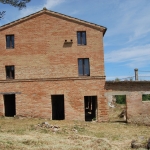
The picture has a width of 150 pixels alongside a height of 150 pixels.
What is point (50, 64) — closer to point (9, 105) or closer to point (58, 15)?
point (58, 15)

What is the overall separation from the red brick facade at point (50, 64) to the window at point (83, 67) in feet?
1.15

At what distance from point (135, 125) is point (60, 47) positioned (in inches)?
416

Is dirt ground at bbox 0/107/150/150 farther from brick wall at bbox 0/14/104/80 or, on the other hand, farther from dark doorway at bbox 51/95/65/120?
brick wall at bbox 0/14/104/80

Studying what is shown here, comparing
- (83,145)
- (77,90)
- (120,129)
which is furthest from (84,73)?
(83,145)

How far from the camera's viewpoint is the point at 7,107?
92.1 ft

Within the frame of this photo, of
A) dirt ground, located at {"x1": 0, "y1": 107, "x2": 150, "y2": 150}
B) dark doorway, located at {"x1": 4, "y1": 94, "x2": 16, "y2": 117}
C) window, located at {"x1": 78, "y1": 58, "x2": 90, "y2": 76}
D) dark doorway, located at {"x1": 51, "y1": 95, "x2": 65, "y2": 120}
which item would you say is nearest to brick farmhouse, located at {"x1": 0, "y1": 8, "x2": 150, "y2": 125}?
window, located at {"x1": 78, "y1": 58, "x2": 90, "y2": 76}

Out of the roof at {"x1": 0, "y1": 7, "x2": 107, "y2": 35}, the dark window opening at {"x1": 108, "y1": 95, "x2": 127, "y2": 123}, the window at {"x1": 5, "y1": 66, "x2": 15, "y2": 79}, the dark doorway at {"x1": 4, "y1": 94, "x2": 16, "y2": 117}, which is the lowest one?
the dark window opening at {"x1": 108, "y1": 95, "x2": 127, "y2": 123}

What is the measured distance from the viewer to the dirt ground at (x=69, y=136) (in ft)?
46.0

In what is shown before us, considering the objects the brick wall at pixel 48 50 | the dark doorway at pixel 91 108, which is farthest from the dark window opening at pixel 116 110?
the brick wall at pixel 48 50

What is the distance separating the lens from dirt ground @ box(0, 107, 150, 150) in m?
14.0

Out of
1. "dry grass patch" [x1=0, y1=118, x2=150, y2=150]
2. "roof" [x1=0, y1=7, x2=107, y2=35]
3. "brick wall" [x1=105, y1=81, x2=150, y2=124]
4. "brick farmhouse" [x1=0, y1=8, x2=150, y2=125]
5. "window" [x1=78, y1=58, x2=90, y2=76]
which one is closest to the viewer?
"dry grass patch" [x1=0, y1=118, x2=150, y2=150]

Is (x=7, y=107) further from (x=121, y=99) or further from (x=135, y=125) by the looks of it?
(x=121, y=99)

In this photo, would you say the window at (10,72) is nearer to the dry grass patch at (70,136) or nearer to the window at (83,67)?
the dry grass patch at (70,136)

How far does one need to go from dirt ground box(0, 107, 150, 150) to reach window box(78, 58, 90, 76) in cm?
489
